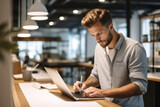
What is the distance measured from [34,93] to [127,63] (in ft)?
2.95

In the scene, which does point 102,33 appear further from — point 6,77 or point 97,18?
point 6,77

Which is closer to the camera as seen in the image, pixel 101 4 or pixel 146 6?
pixel 101 4

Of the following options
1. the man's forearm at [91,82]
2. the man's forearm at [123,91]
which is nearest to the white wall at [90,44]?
the man's forearm at [91,82]

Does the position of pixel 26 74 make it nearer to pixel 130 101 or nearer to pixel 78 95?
pixel 78 95

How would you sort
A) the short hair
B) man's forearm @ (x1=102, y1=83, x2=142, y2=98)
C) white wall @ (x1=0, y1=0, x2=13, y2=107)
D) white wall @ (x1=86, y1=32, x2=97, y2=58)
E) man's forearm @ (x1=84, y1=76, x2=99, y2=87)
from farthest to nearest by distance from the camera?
white wall @ (x1=86, y1=32, x2=97, y2=58)
man's forearm @ (x1=84, y1=76, x2=99, y2=87)
the short hair
man's forearm @ (x1=102, y1=83, x2=142, y2=98)
white wall @ (x1=0, y1=0, x2=13, y2=107)

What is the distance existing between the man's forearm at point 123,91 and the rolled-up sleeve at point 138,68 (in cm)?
4

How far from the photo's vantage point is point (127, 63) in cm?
222

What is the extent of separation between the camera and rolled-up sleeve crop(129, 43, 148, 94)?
2.09 meters

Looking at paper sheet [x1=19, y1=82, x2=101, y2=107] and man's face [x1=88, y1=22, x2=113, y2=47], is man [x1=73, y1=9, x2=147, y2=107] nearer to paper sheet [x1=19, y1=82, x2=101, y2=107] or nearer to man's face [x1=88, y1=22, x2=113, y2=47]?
man's face [x1=88, y1=22, x2=113, y2=47]

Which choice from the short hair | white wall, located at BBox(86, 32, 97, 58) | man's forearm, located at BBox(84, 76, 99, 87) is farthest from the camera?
white wall, located at BBox(86, 32, 97, 58)

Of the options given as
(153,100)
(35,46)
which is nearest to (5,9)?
(153,100)

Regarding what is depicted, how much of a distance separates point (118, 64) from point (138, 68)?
0.65ft

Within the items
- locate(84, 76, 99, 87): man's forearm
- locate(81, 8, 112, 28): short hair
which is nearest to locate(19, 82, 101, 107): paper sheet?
locate(84, 76, 99, 87): man's forearm

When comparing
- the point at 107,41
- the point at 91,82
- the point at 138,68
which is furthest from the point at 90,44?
the point at 138,68
